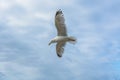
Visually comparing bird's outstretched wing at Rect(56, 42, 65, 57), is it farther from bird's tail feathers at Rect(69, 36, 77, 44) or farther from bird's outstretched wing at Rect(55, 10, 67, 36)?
bird's tail feathers at Rect(69, 36, 77, 44)

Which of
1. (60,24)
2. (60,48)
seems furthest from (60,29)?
(60,48)

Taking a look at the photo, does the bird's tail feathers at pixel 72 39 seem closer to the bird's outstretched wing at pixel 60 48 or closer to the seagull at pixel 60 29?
the seagull at pixel 60 29

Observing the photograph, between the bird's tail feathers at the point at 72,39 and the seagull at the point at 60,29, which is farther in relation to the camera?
the seagull at the point at 60,29

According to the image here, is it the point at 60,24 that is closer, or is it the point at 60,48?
the point at 60,24

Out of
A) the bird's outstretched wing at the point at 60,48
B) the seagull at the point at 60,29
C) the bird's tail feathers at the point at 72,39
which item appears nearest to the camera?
the bird's tail feathers at the point at 72,39

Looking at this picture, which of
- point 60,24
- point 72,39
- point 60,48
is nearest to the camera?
point 72,39

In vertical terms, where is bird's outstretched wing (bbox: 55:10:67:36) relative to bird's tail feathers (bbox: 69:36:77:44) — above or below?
above

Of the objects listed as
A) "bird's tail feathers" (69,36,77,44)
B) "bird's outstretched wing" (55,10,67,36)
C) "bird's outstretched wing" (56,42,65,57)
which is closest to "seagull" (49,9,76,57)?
"bird's outstretched wing" (55,10,67,36)

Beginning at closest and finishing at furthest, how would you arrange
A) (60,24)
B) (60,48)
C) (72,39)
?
(72,39), (60,24), (60,48)

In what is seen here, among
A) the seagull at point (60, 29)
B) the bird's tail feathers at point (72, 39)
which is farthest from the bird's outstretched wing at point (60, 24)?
the bird's tail feathers at point (72, 39)

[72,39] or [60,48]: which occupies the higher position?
[60,48]

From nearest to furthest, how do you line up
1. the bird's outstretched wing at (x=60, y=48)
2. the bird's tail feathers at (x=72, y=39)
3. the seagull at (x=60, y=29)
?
the bird's tail feathers at (x=72, y=39) → the seagull at (x=60, y=29) → the bird's outstretched wing at (x=60, y=48)

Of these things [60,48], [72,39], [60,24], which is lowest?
[72,39]

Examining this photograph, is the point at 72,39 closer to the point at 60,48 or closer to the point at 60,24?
the point at 60,24
